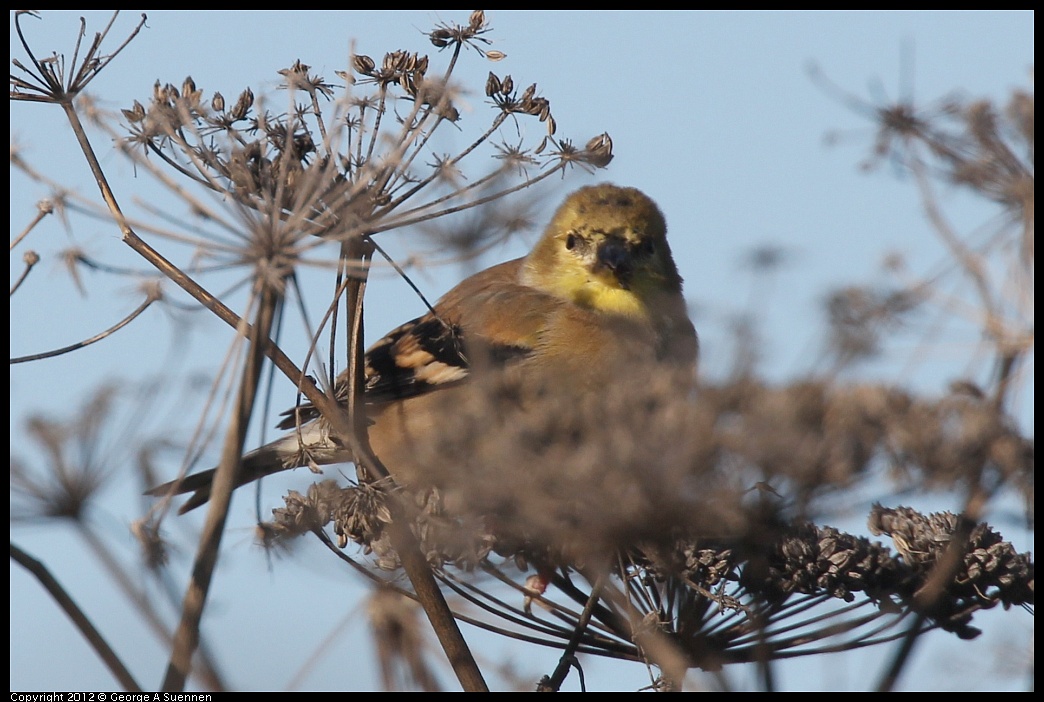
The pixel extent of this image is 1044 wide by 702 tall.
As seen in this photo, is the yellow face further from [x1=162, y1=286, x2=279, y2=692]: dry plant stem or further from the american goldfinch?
[x1=162, y1=286, x2=279, y2=692]: dry plant stem

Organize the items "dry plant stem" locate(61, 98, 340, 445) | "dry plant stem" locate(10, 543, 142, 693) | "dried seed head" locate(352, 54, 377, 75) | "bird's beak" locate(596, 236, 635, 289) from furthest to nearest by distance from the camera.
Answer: "bird's beak" locate(596, 236, 635, 289), "dried seed head" locate(352, 54, 377, 75), "dry plant stem" locate(61, 98, 340, 445), "dry plant stem" locate(10, 543, 142, 693)

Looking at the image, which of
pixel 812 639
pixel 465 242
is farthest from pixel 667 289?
pixel 812 639

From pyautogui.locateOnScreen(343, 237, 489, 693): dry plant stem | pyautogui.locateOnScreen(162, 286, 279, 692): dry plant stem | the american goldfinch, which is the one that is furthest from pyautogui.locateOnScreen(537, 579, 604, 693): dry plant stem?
the american goldfinch

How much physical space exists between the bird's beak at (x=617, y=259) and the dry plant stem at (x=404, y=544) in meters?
2.64

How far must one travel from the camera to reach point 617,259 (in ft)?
18.7

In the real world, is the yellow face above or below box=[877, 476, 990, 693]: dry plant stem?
above

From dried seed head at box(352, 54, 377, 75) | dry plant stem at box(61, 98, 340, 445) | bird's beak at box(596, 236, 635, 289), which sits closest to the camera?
dry plant stem at box(61, 98, 340, 445)

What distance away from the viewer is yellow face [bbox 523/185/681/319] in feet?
19.1

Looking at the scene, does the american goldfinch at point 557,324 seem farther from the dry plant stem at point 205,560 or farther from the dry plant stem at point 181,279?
the dry plant stem at point 205,560

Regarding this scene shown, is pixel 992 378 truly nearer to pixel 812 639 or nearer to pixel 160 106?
pixel 812 639

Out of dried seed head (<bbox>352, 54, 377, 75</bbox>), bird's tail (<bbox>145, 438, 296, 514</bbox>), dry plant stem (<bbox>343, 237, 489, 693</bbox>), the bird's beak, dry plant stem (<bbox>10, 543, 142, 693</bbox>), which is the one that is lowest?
dry plant stem (<bbox>10, 543, 142, 693</bbox>)

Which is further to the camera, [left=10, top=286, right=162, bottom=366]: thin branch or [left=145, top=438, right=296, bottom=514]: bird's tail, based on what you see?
[left=145, top=438, right=296, bottom=514]: bird's tail

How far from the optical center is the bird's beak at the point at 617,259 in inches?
225

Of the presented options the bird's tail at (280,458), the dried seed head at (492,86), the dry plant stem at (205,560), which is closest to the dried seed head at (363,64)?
the dried seed head at (492,86)
